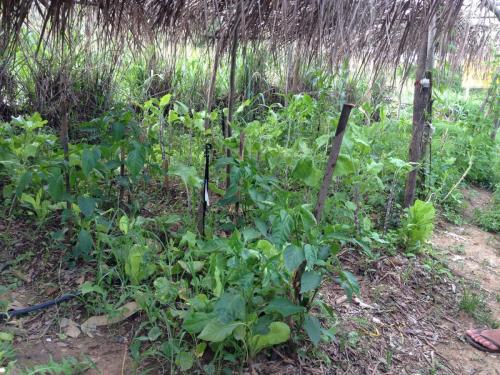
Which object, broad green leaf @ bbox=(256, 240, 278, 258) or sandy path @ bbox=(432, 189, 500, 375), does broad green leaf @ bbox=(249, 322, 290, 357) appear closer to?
broad green leaf @ bbox=(256, 240, 278, 258)

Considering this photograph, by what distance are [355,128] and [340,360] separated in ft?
5.86

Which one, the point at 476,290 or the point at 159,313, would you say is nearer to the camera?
the point at 159,313

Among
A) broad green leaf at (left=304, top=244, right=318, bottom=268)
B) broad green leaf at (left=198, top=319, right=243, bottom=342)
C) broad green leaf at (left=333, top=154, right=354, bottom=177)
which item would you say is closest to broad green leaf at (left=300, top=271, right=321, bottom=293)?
broad green leaf at (left=304, top=244, right=318, bottom=268)

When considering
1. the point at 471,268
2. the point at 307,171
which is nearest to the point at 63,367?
the point at 307,171

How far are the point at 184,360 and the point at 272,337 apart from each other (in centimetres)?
40

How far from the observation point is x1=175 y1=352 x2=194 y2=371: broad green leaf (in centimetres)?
189

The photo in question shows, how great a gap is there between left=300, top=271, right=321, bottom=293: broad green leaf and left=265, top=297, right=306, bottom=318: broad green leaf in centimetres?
8

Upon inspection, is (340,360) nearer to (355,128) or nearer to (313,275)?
(313,275)

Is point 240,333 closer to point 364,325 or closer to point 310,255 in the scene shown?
point 310,255

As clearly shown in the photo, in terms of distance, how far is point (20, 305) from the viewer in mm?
2354

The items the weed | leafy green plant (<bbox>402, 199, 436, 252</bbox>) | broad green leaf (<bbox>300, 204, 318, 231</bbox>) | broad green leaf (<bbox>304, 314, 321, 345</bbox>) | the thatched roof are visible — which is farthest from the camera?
leafy green plant (<bbox>402, 199, 436, 252</bbox>)

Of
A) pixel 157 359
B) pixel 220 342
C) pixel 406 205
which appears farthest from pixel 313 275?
pixel 406 205

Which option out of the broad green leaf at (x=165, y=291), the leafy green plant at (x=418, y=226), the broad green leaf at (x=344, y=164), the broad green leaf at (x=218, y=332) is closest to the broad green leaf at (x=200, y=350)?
the broad green leaf at (x=218, y=332)

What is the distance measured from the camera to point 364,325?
2.52 m
